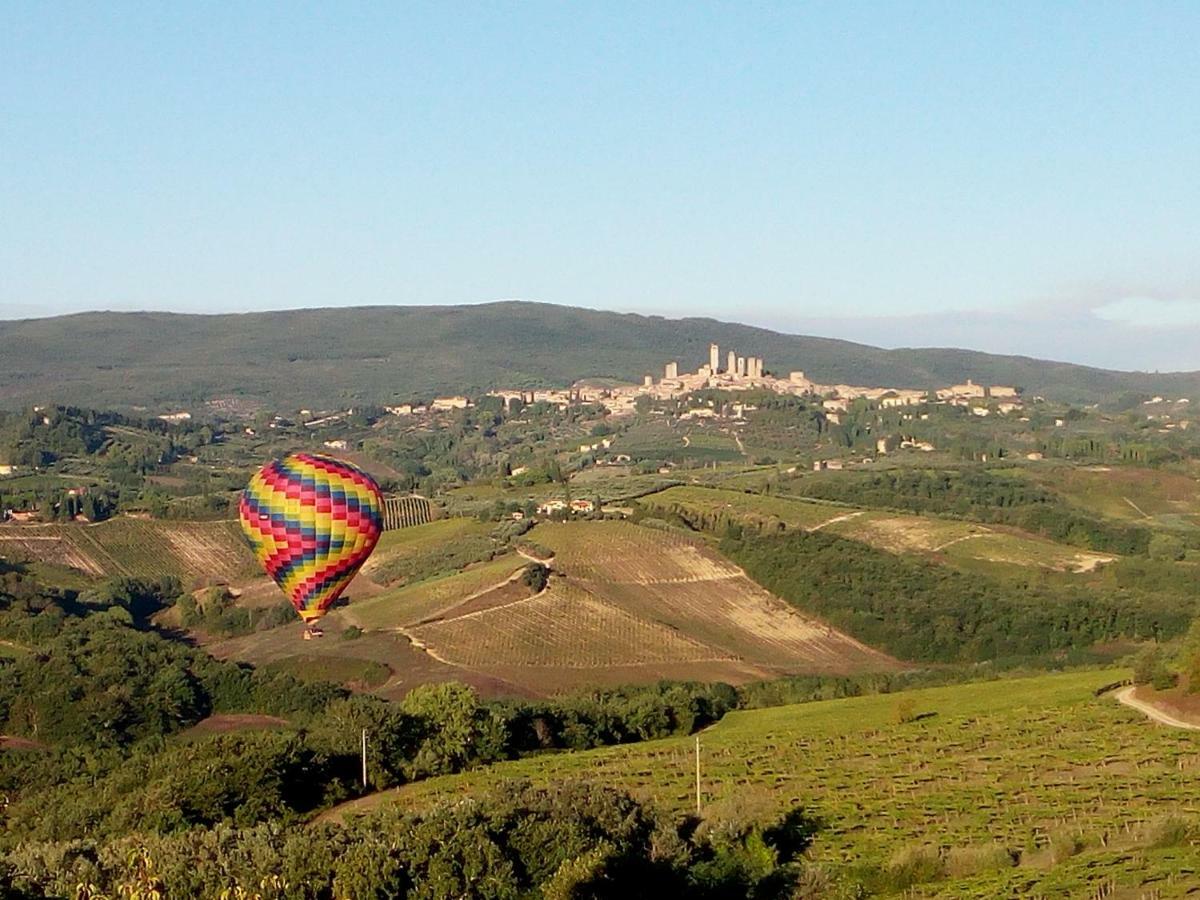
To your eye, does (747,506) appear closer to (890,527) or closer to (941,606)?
(890,527)

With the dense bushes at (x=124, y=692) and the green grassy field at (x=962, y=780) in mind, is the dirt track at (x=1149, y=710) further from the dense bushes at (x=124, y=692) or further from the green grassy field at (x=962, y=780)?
the dense bushes at (x=124, y=692)

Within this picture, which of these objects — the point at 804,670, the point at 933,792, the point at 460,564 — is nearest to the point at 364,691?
the point at 804,670

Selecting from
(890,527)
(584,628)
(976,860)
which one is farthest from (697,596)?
(976,860)

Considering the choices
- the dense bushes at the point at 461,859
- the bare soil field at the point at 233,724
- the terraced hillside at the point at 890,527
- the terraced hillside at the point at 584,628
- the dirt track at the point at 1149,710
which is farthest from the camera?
the terraced hillside at the point at 890,527

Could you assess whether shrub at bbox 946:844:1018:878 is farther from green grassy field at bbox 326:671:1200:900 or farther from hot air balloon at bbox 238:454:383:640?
hot air balloon at bbox 238:454:383:640

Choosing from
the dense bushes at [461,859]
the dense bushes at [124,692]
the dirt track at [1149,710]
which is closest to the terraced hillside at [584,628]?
the dense bushes at [124,692]
